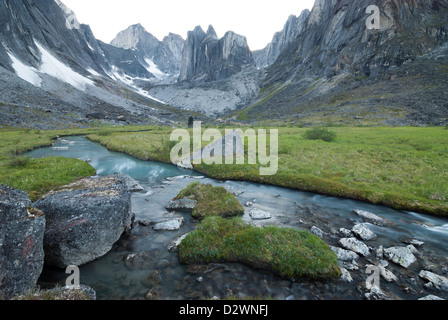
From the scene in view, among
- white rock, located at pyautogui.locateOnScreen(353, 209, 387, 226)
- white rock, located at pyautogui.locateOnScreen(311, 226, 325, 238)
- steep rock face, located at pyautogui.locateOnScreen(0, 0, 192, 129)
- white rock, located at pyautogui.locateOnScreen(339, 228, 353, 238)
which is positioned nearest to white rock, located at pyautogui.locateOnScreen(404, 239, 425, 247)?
white rock, located at pyautogui.locateOnScreen(353, 209, 387, 226)

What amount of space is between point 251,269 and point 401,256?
27.2 feet

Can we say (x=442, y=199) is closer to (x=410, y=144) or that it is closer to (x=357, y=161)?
(x=357, y=161)

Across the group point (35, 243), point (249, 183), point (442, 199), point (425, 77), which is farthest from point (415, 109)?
point (35, 243)

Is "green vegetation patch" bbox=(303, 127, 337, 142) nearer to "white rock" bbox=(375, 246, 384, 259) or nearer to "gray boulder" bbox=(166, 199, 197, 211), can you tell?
"white rock" bbox=(375, 246, 384, 259)

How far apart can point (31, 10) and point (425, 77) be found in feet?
957

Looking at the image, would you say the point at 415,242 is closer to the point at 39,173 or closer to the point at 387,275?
the point at 387,275

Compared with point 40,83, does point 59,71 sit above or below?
above

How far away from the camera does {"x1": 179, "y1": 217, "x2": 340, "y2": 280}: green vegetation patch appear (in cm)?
1032

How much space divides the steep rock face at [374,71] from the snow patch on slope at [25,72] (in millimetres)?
137464

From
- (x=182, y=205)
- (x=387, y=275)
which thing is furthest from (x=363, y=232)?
(x=182, y=205)

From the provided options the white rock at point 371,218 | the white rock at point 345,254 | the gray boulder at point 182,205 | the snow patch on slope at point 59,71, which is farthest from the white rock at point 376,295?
the snow patch on slope at point 59,71

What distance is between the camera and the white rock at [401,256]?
11.0m

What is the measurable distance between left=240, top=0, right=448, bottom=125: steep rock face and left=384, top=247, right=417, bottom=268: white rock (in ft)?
282

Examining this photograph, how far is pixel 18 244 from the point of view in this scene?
8086mm
